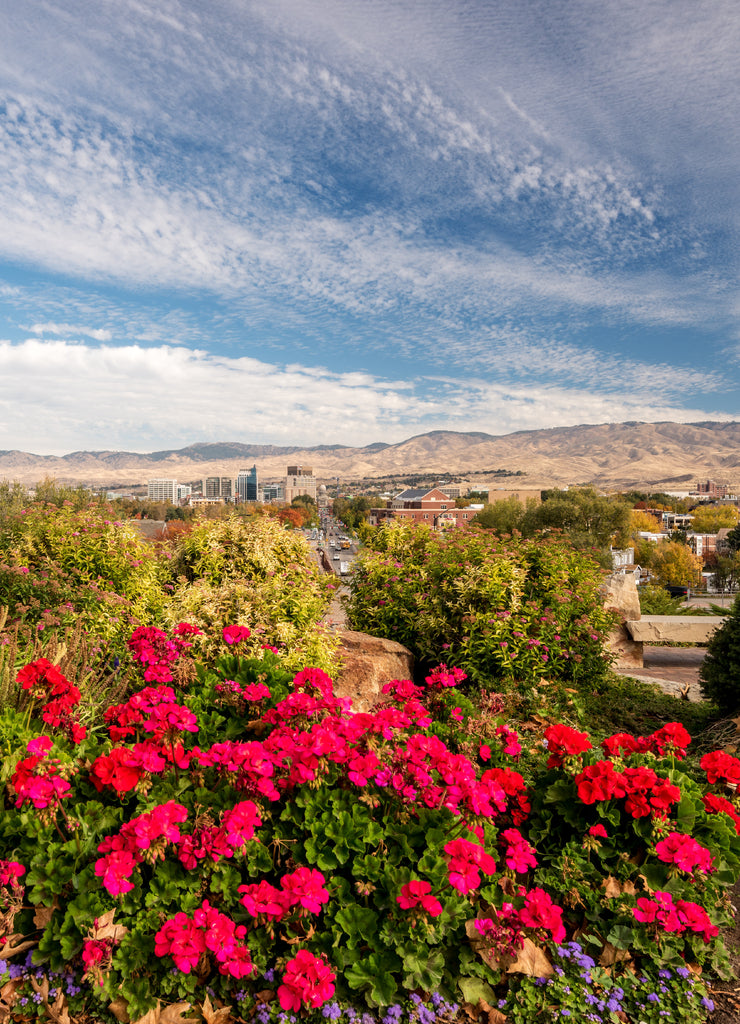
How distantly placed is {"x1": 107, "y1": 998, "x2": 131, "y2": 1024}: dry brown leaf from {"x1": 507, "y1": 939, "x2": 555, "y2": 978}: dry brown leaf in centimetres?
134

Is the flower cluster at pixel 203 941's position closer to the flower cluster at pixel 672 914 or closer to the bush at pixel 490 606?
the flower cluster at pixel 672 914

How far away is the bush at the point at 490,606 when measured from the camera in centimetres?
535

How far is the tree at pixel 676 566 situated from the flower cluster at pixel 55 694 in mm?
56970

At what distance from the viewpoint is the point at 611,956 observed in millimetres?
2156

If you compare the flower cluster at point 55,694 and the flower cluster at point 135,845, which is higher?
the flower cluster at point 55,694

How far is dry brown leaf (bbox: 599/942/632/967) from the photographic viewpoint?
2154mm

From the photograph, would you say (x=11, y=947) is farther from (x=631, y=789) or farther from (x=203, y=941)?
(x=631, y=789)

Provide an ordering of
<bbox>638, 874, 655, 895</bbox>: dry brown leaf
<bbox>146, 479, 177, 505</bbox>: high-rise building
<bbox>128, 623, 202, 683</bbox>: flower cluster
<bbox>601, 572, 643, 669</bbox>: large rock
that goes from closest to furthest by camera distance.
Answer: <bbox>638, 874, 655, 895</bbox>: dry brown leaf, <bbox>128, 623, 202, 683</bbox>: flower cluster, <bbox>601, 572, 643, 669</bbox>: large rock, <bbox>146, 479, 177, 505</bbox>: high-rise building

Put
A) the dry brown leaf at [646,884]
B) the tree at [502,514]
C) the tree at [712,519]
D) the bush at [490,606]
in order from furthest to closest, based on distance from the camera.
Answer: the tree at [712,519] < the tree at [502,514] < the bush at [490,606] < the dry brown leaf at [646,884]

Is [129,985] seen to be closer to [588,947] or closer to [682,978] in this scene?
[588,947]

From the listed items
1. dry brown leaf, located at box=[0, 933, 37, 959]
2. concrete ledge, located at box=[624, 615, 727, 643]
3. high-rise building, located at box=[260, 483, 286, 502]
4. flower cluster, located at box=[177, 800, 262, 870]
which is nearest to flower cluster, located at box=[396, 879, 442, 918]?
flower cluster, located at box=[177, 800, 262, 870]

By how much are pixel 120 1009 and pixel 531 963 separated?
1451mm

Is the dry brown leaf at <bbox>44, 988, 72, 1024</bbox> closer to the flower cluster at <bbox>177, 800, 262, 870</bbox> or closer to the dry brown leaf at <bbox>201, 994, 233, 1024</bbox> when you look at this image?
the dry brown leaf at <bbox>201, 994, 233, 1024</bbox>

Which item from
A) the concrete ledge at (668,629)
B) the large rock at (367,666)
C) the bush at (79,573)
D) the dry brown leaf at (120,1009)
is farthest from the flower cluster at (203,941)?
the concrete ledge at (668,629)
